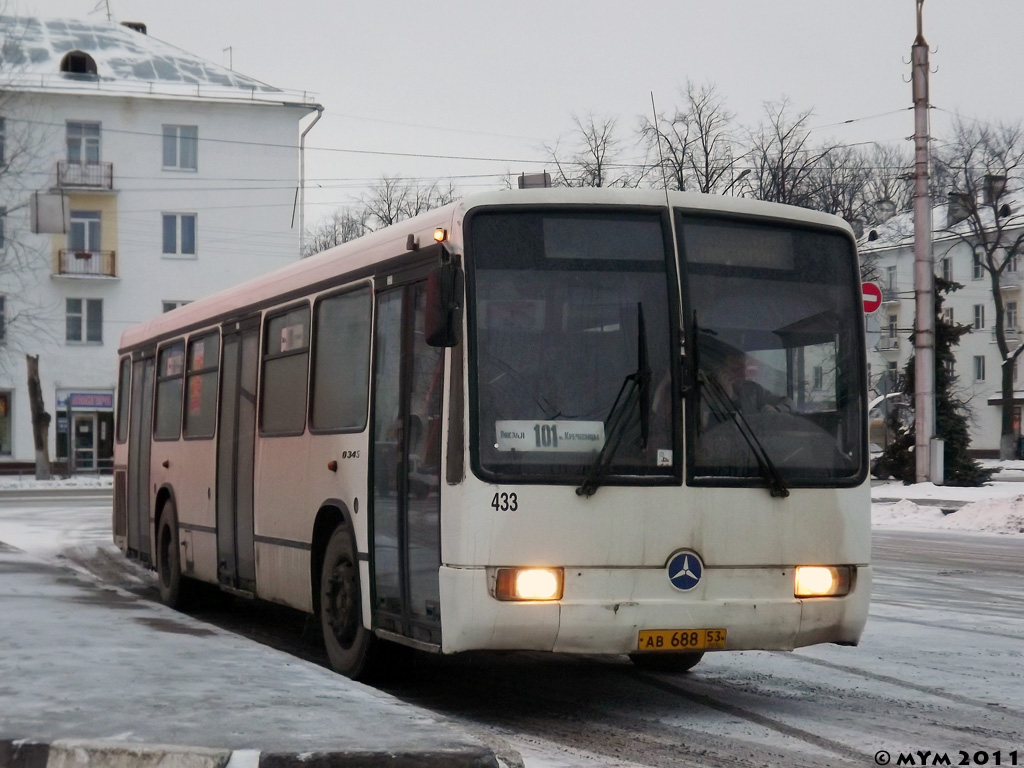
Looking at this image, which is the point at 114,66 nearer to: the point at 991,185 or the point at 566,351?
the point at 991,185

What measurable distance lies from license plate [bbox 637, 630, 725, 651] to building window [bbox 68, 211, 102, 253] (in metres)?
49.2

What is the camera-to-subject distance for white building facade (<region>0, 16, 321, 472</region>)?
53.0m

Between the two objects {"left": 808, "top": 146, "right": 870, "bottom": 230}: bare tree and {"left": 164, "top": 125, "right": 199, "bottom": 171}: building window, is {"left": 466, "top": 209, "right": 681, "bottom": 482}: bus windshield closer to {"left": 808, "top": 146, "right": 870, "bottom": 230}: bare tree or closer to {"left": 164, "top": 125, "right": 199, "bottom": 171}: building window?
{"left": 808, "top": 146, "right": 870, "bottom": 230}: bare tree

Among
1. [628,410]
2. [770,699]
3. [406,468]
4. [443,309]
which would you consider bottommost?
[770,699]

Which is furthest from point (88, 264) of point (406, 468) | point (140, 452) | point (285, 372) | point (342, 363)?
point (406, 468)

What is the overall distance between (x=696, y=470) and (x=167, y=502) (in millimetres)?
7633

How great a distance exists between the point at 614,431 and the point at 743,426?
0.70 metres

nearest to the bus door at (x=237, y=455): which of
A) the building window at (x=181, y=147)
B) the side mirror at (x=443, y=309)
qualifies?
the side mirror at (x=443, y=309)

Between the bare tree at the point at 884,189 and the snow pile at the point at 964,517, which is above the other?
the bare tree at the point at 884,189

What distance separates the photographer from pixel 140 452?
15.4 metres

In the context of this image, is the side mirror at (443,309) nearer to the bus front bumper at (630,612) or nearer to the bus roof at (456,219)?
the bus roof at (456,219)

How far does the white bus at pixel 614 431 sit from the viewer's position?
7477 mm

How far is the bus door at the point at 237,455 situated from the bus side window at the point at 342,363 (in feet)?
4.93

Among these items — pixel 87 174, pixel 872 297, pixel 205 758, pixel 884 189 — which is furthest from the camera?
pixel 884 189
